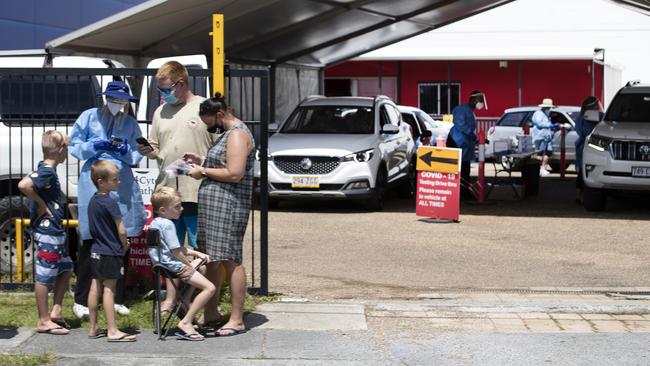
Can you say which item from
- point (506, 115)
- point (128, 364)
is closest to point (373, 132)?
point (128, 364)

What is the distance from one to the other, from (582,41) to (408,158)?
19134 mm

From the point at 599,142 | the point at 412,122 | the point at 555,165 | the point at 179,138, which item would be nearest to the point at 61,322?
the point at 179,138

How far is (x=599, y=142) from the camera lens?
16297 mm

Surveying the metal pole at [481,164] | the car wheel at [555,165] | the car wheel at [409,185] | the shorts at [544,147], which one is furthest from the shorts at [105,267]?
Result: the car wheel at [555,165]

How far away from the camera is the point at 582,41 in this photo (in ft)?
119

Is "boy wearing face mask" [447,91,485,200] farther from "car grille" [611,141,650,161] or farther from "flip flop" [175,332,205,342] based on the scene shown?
"flip flop" [175,332,205,342]

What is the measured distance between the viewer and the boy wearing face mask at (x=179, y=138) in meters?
8.06

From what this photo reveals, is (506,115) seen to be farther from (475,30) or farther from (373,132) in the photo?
(373,132)

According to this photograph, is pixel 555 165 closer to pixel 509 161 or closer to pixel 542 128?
pixel 542 128

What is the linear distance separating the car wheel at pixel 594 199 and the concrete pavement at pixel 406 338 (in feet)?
24.8

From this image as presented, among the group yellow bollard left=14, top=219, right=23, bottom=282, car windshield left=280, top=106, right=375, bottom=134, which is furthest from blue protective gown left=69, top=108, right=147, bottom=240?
car windshield left=280, top=106, right=375, bottom=134

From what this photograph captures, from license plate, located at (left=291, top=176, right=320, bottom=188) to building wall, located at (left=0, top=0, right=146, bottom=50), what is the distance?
784 centimetres

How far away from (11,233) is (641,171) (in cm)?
940

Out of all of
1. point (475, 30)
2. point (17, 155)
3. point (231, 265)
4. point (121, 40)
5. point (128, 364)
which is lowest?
point (128, 364)
